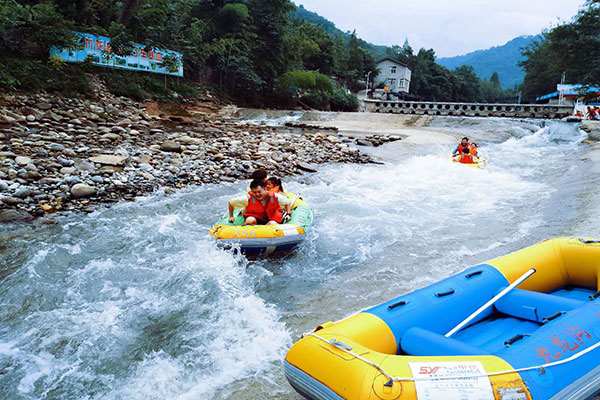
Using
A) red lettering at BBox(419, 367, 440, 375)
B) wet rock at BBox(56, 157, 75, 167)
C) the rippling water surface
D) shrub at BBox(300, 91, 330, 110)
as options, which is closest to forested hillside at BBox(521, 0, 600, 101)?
shrub at BBox(300, 91, 330, 110)

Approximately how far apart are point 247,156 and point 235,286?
613 cm

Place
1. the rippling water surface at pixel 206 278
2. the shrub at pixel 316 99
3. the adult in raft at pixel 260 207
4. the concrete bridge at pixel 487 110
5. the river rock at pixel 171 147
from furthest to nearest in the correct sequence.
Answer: the shrub at pixel 316 99
the concrete bridge at pixel 487 110
the river rock at pixel 171 147
the adult in raft at pixel 260 207
the rippling water surface at pixel 206 278

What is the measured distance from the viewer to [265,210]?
540cm

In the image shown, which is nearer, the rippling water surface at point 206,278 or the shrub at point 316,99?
the rippling water surface at point 206,278

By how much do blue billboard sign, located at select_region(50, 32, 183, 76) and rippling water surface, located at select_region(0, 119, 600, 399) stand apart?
11030mm

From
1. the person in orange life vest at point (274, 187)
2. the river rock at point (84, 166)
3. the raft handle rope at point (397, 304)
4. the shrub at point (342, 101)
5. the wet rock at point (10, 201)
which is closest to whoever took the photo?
the raft handle rope at point (397, 304)

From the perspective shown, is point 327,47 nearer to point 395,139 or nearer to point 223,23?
point 223,23

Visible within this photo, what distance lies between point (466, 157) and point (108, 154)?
28.6ft

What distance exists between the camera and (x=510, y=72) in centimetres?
17512

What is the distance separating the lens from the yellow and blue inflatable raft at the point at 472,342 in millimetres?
1986

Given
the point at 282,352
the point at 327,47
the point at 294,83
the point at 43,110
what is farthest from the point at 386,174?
the point at 327,47

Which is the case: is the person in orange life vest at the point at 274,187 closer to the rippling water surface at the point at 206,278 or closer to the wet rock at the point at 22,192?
the rippling water surface at the point at 206,278

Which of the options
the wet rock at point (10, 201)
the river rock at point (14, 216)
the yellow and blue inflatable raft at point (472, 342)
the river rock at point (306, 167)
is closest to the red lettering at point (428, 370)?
the yellow and blue inflatable raft at point (472, 342)

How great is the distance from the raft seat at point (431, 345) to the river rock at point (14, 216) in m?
5.28
